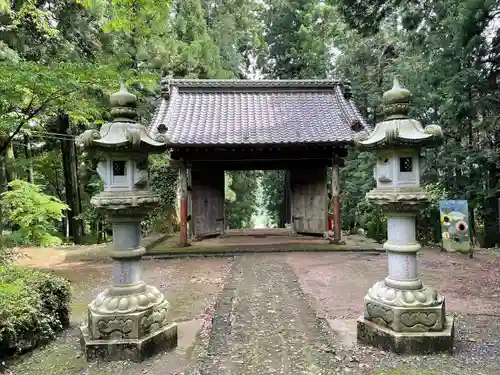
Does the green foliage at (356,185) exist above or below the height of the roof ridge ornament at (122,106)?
below

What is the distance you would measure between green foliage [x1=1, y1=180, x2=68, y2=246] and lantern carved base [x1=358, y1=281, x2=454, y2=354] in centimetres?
1072

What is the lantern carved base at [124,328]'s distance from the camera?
3535mm

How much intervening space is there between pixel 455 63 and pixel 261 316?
8.93 metres

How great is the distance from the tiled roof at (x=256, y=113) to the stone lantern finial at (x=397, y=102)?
5487mm

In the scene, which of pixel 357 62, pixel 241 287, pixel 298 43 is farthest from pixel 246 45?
pixel 241 287

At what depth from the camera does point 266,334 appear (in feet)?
13.5

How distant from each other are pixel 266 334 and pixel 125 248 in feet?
6.13

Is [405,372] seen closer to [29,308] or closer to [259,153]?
[29,308]

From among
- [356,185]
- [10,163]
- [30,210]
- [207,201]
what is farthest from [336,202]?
[10,163]

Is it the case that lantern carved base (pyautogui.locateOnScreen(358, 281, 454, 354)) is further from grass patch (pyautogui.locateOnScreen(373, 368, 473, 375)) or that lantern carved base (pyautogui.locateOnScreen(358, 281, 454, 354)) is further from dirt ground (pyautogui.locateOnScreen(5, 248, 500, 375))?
grass patch (pyautogui.locateOnScreen(373, 368, 473, 375))

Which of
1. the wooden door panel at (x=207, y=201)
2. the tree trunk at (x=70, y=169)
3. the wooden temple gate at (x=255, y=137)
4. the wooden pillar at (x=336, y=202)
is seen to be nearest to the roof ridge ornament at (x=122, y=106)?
the wooden temple gate at (x=255, y=137)

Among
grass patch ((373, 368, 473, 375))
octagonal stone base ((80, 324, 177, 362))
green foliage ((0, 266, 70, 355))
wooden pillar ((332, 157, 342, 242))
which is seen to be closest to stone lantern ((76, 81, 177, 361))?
octagonal stone base ((80, 324, 177, 362))

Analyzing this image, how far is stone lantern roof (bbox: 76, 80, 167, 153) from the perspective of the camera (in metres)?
3.62

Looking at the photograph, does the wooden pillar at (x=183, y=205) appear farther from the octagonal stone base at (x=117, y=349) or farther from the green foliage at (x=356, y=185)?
the green foliage at (x=356, y=185)
